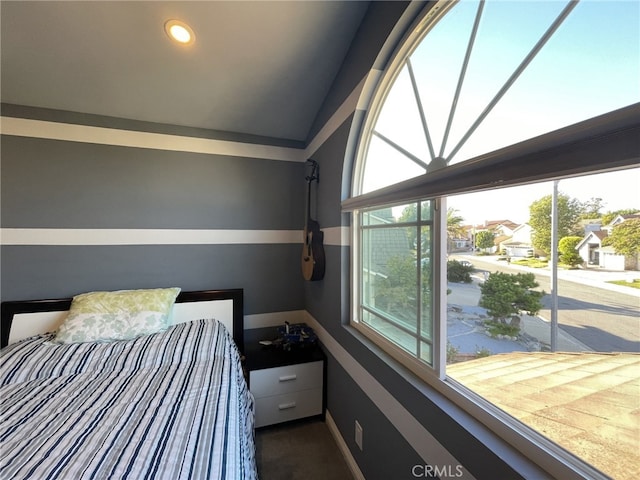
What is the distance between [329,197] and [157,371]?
153 cm

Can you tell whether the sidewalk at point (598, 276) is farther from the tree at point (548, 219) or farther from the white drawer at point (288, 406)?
the white drawer at point (288, 406)

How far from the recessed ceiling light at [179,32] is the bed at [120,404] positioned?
Answer: 189cm

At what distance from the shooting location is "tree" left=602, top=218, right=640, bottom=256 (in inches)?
21.4

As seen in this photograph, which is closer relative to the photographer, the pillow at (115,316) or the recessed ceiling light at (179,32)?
the recessed ceiling light at (179,32)

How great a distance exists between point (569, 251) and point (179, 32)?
7.04 ft

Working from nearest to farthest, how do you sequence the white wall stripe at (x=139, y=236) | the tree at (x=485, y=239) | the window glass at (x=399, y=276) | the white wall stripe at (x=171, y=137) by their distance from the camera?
the tree at (x=485, y=239) → the window glass at (x=399, y=276) → the white wall stripe at (x=171, y=137) → the white wall stripe at (x=139, y=236)

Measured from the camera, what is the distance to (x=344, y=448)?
160 centimetres

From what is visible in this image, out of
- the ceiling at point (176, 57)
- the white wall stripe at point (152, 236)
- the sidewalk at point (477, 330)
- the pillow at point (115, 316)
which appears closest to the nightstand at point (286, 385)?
the pillow at point (115, 316)

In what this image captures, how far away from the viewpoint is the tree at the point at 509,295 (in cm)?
75

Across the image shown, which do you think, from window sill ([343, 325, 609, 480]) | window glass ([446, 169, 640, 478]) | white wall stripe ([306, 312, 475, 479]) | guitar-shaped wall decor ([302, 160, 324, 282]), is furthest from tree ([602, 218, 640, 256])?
guitar-shaped wall decor ([302, 160, 324, 282])

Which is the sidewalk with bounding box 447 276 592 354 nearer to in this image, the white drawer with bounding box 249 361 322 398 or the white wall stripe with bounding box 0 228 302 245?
the white drawer with bounding box 249 361 322 398

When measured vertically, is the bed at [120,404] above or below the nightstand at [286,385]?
above

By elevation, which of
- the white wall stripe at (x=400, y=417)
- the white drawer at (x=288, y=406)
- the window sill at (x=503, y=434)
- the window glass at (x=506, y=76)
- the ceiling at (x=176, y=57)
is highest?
the ceiling at (x=176, y=57)

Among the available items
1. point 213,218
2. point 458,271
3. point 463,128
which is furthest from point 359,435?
point 213,218
